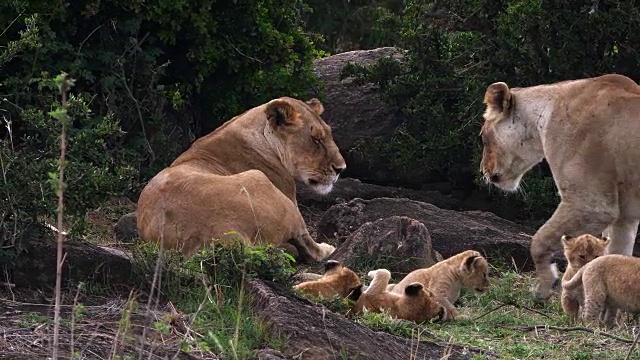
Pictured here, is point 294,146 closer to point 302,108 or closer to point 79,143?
point 302,108

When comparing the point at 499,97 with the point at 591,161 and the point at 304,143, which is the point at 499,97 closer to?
the point at 591,161

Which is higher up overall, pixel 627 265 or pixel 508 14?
pixel 508 14

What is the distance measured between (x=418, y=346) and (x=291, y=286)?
0.80 m

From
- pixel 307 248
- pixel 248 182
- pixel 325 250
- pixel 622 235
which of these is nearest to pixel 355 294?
pixel 248 182

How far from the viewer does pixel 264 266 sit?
21.7ft

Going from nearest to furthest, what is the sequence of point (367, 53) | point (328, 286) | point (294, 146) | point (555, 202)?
point (328, 286), point (294, 146), point (555, 202), point (367, 53)

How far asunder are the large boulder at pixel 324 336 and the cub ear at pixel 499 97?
3536mm

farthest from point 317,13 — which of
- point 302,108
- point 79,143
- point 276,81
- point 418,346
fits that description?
point 418,346

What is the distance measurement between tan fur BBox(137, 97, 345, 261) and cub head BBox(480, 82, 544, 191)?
3.78 ft

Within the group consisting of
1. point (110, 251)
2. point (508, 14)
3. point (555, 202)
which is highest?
point (508, 14)

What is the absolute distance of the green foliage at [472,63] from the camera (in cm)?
1188

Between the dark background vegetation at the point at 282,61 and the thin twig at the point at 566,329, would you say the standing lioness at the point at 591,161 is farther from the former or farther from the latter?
the dark background vegetation at the point at 282,61

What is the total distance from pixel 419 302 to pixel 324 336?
1492mm

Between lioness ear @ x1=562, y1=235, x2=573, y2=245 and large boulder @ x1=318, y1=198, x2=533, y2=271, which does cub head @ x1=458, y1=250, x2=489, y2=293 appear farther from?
large boulder @ x1=318, y1=198, x2=533, y2=271
